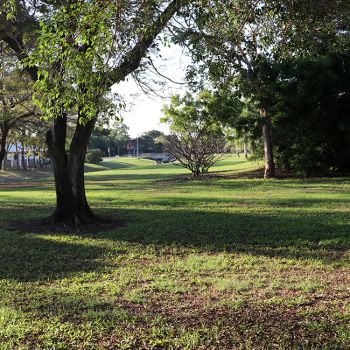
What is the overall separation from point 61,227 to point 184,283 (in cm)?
556

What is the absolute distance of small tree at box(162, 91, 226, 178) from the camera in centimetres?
2914

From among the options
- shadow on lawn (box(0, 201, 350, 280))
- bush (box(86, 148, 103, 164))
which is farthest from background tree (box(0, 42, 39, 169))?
bush (box(86, 148, 103, 164))

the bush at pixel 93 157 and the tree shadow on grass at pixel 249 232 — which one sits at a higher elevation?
the bush at pixel 93 157

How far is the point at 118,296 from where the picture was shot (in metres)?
5.51

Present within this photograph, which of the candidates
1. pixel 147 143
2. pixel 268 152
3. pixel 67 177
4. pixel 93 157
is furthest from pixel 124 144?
pixel 67 177

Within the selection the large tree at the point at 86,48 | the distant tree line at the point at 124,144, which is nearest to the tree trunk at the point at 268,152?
the large tree at the point at 86,48

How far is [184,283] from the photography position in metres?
6.09

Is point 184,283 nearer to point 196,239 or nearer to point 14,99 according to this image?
point 196,239

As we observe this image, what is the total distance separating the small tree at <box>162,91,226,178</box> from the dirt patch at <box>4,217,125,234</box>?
56.6ft

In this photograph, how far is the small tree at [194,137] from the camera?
1147 inches

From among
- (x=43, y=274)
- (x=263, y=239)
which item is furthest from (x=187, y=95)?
(x=43, y=274)

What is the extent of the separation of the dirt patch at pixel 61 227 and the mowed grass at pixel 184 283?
0.32 meters

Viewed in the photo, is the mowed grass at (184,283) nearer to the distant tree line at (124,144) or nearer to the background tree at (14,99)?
the background tree at (14,99)

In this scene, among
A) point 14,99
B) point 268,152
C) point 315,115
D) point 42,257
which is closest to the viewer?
point 42,257
